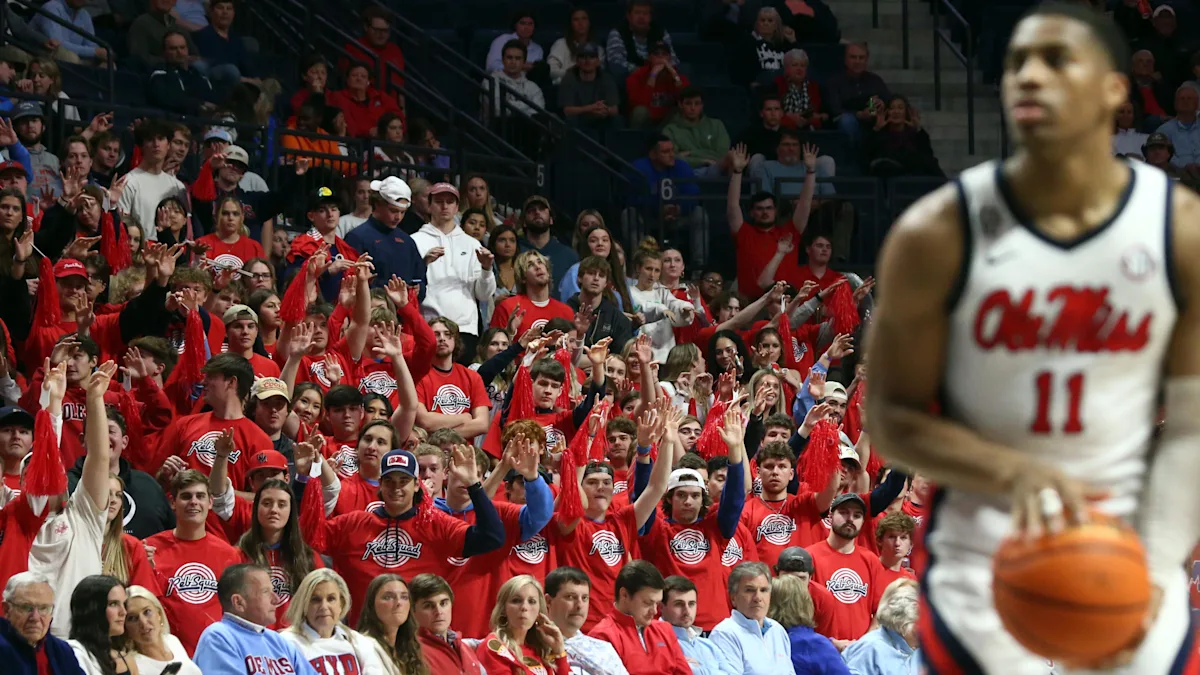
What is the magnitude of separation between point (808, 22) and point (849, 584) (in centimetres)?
1045

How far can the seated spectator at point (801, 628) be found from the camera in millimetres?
10570

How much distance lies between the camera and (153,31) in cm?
1588

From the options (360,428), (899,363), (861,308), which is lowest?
(861,308)

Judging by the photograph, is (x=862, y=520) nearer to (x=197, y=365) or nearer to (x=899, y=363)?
(x=197, y=365)

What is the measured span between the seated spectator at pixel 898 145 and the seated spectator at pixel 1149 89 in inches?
90.6

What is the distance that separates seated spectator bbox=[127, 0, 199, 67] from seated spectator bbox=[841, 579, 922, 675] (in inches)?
323

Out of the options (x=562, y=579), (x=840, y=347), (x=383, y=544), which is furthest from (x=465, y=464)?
(x=840, y=347)

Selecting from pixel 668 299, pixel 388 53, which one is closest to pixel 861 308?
pixel 668 299

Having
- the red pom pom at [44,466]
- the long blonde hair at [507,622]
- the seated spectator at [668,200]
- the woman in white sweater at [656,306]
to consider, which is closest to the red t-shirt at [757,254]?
Answer: the seated spectator at [668,200]

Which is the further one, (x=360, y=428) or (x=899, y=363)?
(x=360, y=428)

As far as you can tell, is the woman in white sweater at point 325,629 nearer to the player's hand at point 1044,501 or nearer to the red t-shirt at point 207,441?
the red t-shirt at point 207,441

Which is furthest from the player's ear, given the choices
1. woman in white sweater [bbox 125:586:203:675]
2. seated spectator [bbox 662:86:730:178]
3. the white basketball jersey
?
seated spectator [bbox 662:86:730:178]

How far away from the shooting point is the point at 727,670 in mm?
10227

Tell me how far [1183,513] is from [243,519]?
708cm
